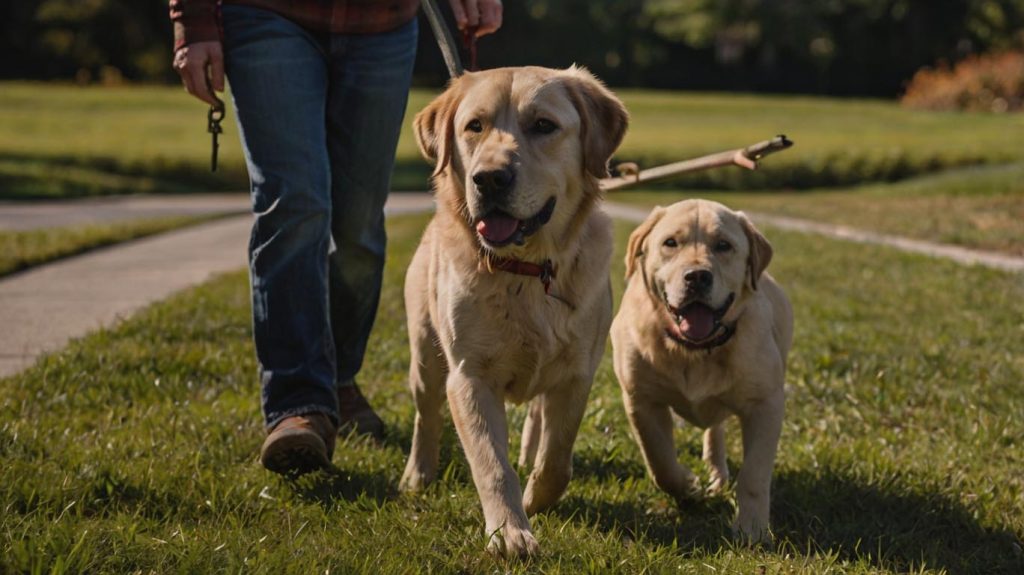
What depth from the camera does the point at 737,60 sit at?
46.4m

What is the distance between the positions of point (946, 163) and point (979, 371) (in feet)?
55.3

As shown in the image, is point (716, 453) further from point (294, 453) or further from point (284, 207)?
point (284, 207)

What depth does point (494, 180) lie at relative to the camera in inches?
132

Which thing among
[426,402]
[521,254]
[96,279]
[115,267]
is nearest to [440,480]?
[426,402]

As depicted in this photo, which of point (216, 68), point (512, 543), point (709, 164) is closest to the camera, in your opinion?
point (512, 543)

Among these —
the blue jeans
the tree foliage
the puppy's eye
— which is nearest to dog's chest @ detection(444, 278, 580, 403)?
the puppy's eye

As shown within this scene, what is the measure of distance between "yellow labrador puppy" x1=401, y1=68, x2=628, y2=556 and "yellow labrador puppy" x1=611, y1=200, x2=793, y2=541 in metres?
0.41

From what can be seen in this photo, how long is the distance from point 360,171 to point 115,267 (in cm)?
529

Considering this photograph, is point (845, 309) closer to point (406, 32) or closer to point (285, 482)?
point (406, 32)

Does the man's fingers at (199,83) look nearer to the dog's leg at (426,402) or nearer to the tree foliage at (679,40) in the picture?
the dog's leg at (426,402)

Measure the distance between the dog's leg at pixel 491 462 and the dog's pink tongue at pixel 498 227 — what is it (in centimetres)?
44

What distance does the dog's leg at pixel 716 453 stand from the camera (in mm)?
4371

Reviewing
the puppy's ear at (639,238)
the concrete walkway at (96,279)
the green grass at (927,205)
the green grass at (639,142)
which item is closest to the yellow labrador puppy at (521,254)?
the puppy's ear at (639,238)

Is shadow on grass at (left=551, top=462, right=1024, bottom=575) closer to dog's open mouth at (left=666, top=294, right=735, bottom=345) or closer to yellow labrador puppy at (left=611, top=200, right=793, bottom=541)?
yellow labrador puppy at (left=611, top=200, right=793, bottom=541)
